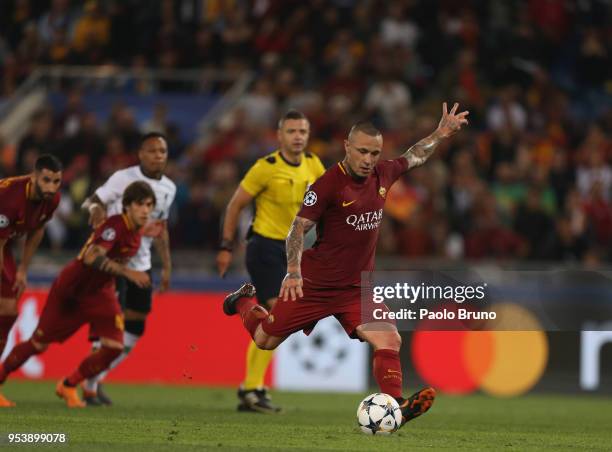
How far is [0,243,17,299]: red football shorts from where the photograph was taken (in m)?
12.4

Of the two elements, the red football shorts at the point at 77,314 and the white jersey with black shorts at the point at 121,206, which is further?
the white jersey with black shorts at the point at 121,206

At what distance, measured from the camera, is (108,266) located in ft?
39.3

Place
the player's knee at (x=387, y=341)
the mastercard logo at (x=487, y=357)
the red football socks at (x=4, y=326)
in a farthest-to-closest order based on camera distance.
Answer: the mastercard logo at (x=487, y=357), the red football socks at (x=4, y=326), the player's knee at (x=387, y=341)

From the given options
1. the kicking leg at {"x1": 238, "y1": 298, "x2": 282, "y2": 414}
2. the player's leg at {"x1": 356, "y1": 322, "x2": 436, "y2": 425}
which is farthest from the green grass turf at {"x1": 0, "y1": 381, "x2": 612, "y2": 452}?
the player's leg at {"x1": 356, "y1": 322, "x2": 436, "y2": 425}

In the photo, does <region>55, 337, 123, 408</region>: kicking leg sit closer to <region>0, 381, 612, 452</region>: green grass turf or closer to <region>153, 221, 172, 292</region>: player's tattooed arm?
<region>0, 381, 612, 452</region>: green grass turf

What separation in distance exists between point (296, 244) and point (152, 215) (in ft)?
11.1

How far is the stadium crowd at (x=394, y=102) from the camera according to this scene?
693 inches

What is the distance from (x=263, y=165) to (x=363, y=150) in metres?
2.55

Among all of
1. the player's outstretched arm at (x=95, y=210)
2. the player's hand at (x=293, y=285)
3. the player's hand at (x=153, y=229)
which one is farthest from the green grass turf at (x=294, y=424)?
the player's outstretched arm at (x=95, y=210)

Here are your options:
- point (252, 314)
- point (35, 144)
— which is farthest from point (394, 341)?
point (35, 144)

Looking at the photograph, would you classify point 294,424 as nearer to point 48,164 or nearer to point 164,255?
point 164,255

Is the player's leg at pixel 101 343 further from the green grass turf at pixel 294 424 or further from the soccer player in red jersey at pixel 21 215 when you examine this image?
the soccer player in red jersey at pixel 21 215

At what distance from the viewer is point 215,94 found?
22.2 metres

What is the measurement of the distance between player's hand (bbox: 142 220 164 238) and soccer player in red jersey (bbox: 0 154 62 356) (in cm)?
99
